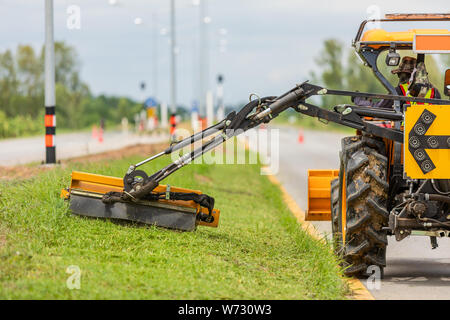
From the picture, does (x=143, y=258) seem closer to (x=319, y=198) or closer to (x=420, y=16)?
(x=319, y=198)

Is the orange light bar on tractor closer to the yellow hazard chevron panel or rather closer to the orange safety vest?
the orange safety vest

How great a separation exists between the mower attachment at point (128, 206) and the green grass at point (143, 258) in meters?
0.13

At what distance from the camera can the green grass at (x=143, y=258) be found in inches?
282

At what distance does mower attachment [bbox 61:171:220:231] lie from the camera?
969 cm

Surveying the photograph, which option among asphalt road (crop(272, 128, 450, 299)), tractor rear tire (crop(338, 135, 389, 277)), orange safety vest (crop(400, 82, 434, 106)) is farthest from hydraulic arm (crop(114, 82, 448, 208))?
asphalt road (crop(272, 128, 450, 299))

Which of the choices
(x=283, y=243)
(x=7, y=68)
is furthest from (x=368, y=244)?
(x=7, y=68)

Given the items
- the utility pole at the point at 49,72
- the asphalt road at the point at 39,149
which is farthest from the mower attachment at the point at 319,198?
the asphalt road at the point at 39,149

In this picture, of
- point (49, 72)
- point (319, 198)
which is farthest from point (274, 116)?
point (49, 72)

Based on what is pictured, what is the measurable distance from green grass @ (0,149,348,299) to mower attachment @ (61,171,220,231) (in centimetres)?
13

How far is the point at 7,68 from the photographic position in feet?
174
